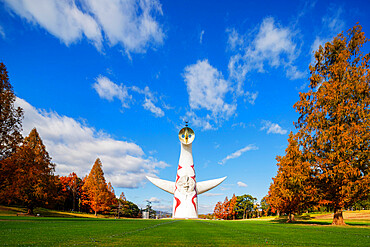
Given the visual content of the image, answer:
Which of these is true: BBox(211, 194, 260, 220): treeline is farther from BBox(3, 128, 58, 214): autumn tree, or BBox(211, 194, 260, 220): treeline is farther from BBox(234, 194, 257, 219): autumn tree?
BBox(3, 128, 58, 214): autumn tree

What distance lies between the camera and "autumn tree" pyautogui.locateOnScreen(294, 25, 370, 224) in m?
14.6

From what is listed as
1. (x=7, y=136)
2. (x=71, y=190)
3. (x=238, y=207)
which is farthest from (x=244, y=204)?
(x=7, y=136)

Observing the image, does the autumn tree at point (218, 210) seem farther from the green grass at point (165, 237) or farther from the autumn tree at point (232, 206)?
the green grass at point (165, 237)

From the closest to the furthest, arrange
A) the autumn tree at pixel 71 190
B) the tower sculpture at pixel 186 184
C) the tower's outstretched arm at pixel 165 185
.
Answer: the tower sculpture at pixel 186 184, the tower's outstretched arm at pixel 165 185, the autumn tree at pixel 71 190

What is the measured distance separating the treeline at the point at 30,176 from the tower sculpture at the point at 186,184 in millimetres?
12866

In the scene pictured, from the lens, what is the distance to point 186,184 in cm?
2933

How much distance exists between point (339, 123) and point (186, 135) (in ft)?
61.0

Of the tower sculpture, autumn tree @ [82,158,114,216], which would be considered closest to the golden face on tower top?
the tower sculpture

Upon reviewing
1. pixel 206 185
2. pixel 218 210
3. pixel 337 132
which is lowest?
pixel 218 210

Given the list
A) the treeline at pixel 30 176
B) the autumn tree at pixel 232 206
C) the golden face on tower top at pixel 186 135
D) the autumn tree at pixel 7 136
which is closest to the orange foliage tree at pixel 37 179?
the treeline at pixel 30 176

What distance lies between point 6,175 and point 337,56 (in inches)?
1023

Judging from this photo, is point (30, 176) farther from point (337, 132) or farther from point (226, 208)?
point (226, 208)

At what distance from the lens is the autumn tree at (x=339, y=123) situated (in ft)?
47.8

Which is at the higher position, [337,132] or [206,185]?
[337,132]
